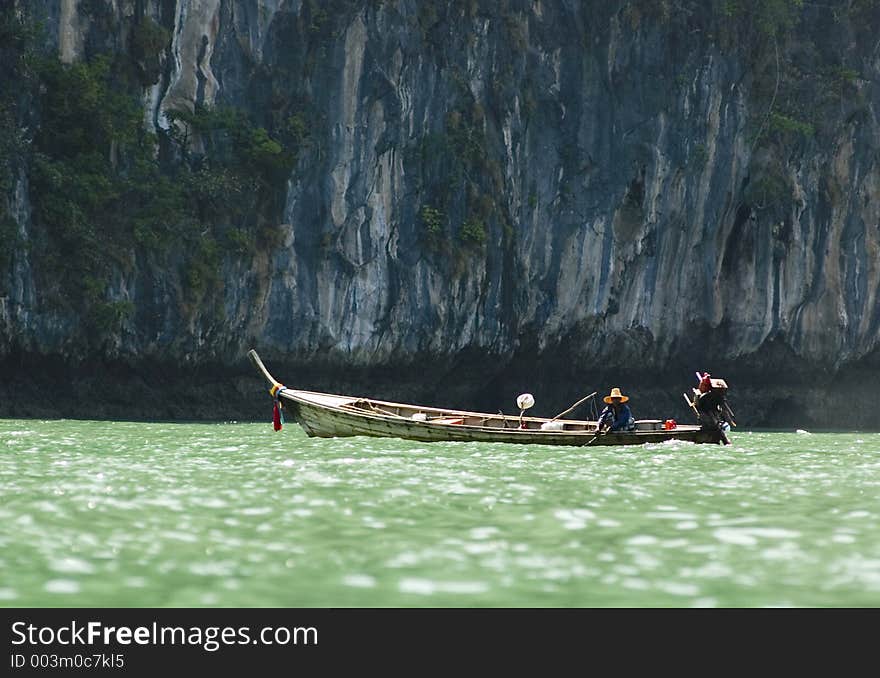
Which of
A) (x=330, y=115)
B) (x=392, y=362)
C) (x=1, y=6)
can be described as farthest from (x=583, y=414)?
(x=1, y=6)

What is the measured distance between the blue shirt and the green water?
447 cm

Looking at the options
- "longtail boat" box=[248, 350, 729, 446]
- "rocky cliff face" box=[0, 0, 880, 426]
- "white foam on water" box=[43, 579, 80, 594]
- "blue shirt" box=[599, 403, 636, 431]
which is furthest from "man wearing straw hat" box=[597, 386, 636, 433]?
"rocky cliff face" box=[0, 0, 880, 426]

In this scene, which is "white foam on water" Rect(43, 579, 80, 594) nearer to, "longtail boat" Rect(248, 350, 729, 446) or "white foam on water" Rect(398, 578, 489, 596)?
"white foam on water" Rect(398, 578, 489, 596)

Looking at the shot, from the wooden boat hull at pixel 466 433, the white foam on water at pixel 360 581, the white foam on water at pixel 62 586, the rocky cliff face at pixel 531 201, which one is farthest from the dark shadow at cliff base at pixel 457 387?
the white foam on water at pixel 360 581

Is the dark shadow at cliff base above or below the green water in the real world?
above

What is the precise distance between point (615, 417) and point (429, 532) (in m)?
12.5

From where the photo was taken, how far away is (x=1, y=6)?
31.8 metres

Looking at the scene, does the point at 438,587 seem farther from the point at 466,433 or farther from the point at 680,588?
the point at 466,433

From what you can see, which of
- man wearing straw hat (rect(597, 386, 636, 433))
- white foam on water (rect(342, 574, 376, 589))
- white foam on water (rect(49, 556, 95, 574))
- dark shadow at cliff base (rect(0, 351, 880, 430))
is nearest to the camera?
white foam on water (rect(342, 574, 376, 589))

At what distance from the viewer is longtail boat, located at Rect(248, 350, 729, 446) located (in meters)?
21.9

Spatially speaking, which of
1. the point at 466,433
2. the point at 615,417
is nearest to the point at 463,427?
the point at 466,433

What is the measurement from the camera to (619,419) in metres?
22.2

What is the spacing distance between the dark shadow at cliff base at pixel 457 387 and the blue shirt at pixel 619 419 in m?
15.5
